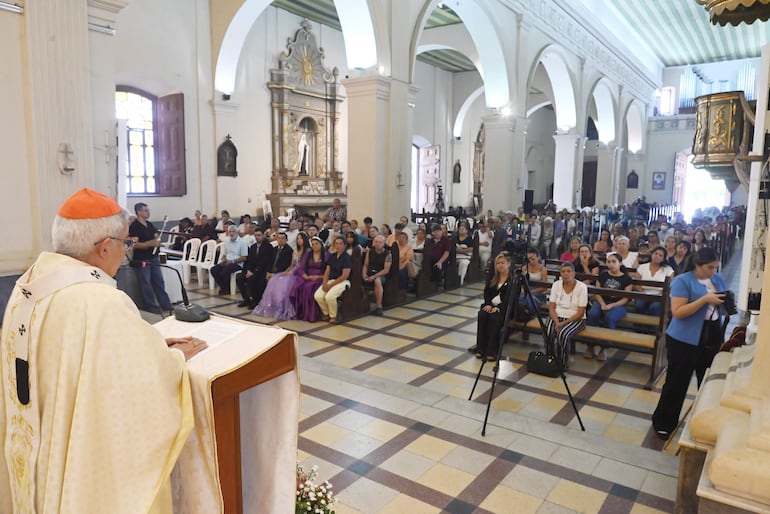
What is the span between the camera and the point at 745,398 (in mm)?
2637

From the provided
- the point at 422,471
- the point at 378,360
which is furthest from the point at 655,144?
the point at 422,471

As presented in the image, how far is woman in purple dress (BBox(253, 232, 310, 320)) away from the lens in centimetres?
781

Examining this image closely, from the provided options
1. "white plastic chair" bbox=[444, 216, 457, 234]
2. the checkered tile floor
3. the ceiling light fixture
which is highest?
the ceiling light fixture

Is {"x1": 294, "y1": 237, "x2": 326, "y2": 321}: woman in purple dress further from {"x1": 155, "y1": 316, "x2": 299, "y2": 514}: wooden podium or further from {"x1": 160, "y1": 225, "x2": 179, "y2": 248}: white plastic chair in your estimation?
{"x1": 155, "y1": 316, "x2": 299, "y2": 514}: wooden podium

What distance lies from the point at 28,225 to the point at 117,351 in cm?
469

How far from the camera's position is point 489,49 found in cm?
1434

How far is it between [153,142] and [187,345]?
42.8 ft

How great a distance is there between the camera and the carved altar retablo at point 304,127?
1579 centimetres

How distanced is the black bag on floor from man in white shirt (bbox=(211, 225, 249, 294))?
5353 mm

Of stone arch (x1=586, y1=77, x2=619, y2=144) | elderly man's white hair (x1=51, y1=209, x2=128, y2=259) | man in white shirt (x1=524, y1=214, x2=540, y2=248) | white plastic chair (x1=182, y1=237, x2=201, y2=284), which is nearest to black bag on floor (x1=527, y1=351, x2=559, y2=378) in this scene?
elderly man's white hair (x1=51, y1=209, x2=128, y2=259)

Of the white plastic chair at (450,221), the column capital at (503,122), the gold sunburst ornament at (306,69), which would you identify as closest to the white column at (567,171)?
the white plastic chair at (450,221)

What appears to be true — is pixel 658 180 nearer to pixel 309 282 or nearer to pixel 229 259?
pixel 229 259

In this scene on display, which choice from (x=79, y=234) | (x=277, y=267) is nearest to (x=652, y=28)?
(x=277, y=267)

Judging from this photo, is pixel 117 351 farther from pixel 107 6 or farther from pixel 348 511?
pixel 107 6
